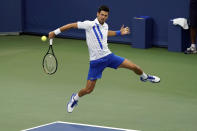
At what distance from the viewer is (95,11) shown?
60.3ft

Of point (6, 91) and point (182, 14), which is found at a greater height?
point (182, 14)

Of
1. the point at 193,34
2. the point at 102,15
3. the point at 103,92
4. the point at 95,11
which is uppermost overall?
the point at 102,15

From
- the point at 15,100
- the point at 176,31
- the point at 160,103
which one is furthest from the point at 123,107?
the point at 176,31

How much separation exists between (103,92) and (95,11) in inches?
258

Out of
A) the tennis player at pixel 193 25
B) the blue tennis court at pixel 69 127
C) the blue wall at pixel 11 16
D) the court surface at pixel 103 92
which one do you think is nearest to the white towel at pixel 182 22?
the tennis player at pixel 193 25

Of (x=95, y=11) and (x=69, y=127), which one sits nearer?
(x=69, y=127)

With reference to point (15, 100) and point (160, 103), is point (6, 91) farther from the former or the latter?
point (160, 103)

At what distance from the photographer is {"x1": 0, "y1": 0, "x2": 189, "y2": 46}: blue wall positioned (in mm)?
17156

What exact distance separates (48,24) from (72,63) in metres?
4.49

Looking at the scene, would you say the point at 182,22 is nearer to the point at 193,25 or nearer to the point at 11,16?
the point at 193,25

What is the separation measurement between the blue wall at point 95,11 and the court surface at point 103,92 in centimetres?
101

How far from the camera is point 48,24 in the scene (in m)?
19.4

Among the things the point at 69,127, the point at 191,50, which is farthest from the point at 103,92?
the point at 191,50

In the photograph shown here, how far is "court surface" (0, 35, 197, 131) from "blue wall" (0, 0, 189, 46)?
1.01 meters
